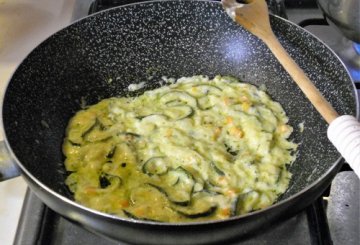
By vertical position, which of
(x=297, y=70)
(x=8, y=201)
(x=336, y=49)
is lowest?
(x=8, y=201)

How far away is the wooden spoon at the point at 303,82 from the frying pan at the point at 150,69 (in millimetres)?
74

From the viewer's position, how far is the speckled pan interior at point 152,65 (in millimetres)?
1082

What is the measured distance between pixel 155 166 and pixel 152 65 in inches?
13.9

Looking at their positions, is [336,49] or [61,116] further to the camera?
[336,49]

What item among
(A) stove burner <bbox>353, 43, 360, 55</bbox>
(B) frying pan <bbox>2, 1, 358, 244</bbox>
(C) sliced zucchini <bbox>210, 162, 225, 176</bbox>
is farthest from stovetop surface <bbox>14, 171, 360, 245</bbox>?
(A) stove burner <bbox>353, 43, 360, 55</bbox>

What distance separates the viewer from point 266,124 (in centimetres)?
118

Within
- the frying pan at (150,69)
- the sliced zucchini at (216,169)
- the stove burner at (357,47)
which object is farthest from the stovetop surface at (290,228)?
the stove burner at (357,47)

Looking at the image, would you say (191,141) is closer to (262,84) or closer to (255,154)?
Answer: (255,154)

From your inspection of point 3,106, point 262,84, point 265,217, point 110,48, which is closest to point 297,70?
point 262,84

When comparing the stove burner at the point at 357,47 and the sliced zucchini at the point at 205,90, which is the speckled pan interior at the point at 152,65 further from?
the stove burner at the point at 357,47

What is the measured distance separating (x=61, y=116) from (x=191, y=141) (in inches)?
12.9

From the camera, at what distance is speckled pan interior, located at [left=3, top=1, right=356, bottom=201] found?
3.55 ft

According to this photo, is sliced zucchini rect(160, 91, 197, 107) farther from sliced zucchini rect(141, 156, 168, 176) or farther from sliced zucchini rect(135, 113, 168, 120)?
sliced zucchini rect(141, 156, 168, 176)

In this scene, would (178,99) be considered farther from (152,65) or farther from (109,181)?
(109,181)
